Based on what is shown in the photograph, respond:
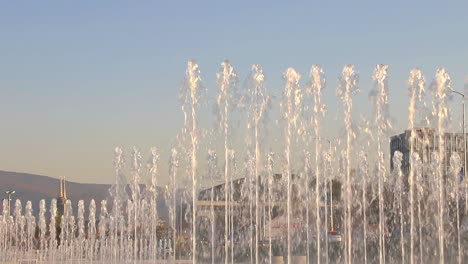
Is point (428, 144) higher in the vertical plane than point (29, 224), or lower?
higher

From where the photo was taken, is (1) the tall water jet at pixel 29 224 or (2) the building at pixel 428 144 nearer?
(2) the building at pixel 428 144

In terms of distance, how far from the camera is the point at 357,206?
67.1m

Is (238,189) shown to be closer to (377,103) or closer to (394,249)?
(394,249)

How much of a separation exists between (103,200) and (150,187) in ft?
41.2

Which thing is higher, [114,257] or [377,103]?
[377,103]

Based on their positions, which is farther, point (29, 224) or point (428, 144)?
point (428, 144)

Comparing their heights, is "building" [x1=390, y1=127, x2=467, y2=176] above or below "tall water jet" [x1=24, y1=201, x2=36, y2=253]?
above

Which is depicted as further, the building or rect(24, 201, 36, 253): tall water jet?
rect(24, 201, 36, 253): tall water jet

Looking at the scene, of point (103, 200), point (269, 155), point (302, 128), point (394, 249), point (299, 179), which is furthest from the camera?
point (103, 200)

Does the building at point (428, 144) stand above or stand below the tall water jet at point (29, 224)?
above

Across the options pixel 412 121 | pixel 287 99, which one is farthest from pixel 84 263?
pixel 412 121

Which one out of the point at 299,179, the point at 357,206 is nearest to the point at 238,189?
the point at 357,206

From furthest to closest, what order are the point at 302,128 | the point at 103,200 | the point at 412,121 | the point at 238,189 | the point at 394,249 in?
the point at 238,189 → the point at 103,200 → the point at 394,249 → the point at 302,128 → the point at 412,121

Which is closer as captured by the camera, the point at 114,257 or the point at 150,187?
the point at 150,187
